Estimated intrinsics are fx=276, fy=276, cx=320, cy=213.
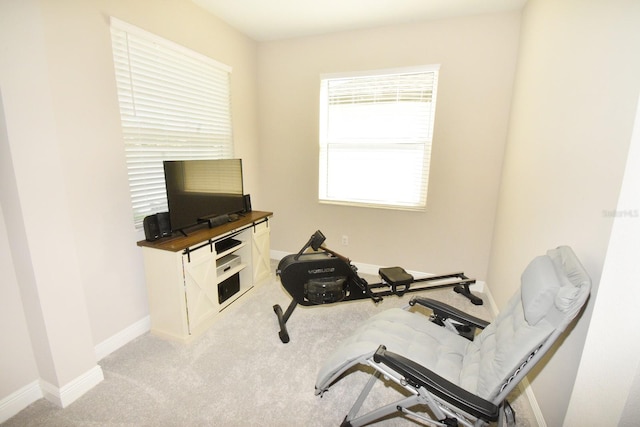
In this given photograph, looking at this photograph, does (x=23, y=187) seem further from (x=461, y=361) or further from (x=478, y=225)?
(x=478, y=225)

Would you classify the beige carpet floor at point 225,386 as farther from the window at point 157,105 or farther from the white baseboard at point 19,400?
the window at point 157,105

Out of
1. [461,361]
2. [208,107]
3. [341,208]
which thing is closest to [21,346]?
[208,107]

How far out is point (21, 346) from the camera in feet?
5.21

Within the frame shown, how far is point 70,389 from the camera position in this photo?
1.62 meters

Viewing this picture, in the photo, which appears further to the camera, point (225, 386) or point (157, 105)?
point (157, 105)

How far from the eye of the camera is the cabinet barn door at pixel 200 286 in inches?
82.5

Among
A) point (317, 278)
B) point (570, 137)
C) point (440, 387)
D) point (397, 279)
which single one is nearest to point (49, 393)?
point (317, 278)

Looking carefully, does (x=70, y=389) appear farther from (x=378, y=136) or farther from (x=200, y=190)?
(x=378, y=136)

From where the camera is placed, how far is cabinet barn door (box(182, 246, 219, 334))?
2096 mm

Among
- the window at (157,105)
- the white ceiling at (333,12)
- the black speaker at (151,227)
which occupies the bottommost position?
the black speaker at (151,227)

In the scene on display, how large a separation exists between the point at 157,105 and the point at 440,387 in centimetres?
265

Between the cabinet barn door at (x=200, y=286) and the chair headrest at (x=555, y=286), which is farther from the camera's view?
the cabinet barn door at (x=200, y=286)

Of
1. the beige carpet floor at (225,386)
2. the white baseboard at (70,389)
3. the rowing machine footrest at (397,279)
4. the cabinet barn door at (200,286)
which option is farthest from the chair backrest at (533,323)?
the white baseboard at (70,389)

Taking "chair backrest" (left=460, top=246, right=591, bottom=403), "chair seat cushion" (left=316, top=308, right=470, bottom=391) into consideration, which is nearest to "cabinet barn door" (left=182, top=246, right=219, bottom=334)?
"chair seat cushion" (left=316, top=308, right=470, bottom=391)
